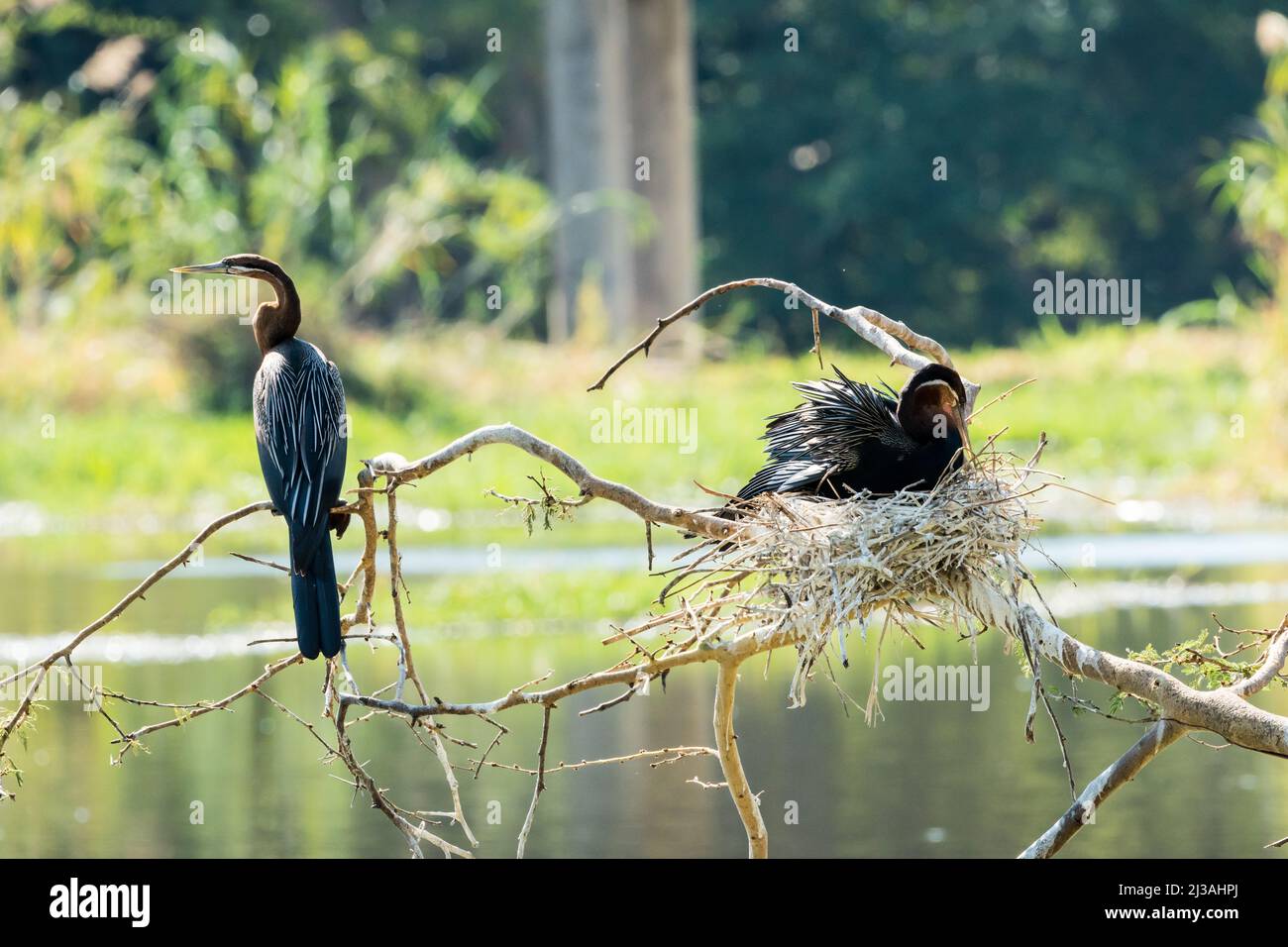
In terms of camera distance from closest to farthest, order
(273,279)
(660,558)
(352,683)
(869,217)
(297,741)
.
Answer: (352,683)
(273,279)
(297,741)
(660,558)
(869,217)

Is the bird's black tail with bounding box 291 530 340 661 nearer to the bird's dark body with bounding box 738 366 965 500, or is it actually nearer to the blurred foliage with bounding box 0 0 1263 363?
the bird's dark body with bounding box 738 366 965 500

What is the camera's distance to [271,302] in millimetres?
5160

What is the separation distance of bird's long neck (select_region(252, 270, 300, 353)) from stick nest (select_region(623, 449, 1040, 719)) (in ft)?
4.10

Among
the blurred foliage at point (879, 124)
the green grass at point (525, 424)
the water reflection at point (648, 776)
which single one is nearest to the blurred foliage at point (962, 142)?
the blurred foliage at point (879, 124)

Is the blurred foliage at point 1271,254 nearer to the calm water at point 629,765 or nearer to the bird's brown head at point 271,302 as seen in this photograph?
the calm water at point 629,765

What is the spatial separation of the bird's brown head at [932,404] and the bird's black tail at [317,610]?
1.39 meters

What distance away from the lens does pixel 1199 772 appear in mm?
9797

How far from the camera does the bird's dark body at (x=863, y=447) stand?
16.2 ft

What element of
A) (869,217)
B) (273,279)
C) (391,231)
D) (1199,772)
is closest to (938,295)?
(869,217)

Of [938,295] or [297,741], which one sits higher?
[938,295]

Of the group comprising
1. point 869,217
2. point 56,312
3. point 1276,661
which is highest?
point 869,217

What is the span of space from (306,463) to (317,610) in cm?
42

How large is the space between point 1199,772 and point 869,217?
66.6 feet

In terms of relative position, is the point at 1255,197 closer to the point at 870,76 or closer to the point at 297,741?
the point at 297,741
